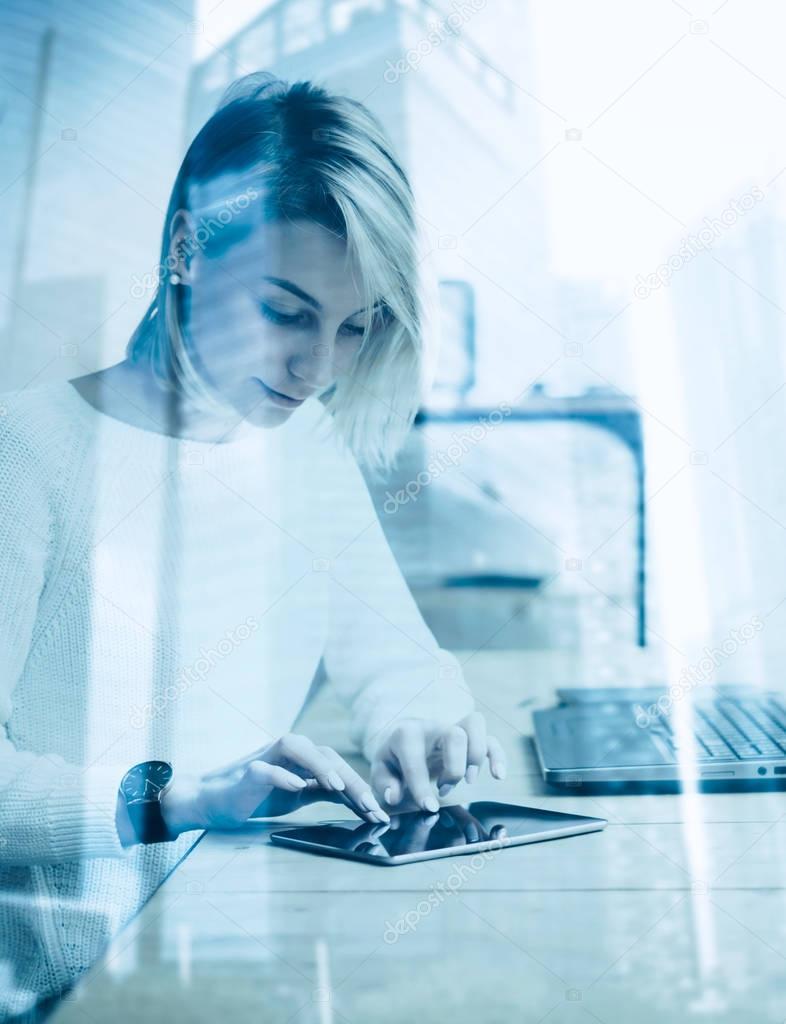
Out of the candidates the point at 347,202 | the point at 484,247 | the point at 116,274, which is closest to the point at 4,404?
the point at 116,274

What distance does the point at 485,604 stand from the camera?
3.76 ft

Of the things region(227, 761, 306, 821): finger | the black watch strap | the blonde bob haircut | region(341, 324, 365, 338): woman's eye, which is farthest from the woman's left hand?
region(341, 324, 365, 338): woman's eye

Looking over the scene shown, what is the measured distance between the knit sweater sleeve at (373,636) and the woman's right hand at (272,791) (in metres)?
0.16

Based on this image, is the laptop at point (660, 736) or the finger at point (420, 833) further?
the laptop at point (660, 736)

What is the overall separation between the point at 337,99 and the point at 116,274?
1.08 feet

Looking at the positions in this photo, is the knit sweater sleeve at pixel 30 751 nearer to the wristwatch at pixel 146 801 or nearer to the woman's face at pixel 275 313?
the wristwatch at pixel 146 801

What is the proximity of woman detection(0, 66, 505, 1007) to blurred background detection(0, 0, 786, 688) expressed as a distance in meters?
0.04

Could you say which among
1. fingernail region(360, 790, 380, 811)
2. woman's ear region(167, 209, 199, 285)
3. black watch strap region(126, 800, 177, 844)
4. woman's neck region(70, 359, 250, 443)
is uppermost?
woman's ear region(167, 209, 199, 285)

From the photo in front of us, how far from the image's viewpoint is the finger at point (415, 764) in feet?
2.78

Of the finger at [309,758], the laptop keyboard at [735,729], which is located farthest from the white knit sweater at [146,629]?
the laptop keyboard at [735,729]

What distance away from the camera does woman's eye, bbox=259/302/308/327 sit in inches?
38.5

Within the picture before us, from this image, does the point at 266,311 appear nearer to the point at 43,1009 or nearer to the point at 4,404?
the point at 4,404

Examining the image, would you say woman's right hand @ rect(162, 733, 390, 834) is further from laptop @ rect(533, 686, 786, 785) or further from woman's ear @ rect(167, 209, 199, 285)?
woman's ear @ rect(167, 209, 199, 285)

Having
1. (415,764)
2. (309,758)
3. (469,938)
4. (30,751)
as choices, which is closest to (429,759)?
(415,764)
